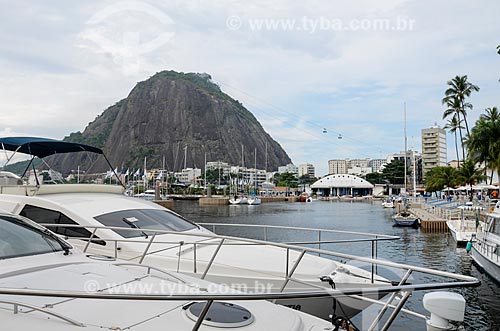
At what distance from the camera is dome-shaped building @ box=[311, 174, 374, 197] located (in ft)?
492

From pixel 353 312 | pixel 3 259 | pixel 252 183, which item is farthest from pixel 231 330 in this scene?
pixel 252 183

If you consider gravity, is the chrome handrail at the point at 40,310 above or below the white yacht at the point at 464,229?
above

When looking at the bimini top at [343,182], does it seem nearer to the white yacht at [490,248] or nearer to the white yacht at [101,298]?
the white yacht at [490,248]

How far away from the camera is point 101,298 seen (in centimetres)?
269

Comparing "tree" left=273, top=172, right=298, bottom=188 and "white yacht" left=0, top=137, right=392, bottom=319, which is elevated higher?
"tree" left=273, top=172, right=298, bottom=188

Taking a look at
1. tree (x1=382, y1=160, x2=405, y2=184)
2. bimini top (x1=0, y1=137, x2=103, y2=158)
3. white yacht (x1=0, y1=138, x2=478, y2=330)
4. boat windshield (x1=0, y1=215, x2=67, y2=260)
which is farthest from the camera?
tree (x1=382, y1=160, x2=405, y2=184)

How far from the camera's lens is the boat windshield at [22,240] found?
399cm

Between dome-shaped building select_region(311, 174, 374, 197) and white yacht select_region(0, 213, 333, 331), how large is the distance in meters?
149

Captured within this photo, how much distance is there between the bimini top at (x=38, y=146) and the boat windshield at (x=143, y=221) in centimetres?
336

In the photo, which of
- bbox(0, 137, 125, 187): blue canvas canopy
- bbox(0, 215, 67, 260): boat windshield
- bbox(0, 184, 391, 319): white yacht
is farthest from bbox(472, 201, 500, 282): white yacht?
bbox(0, 215, 67, 260): boat windshield

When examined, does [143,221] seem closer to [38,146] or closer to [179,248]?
[179,248]

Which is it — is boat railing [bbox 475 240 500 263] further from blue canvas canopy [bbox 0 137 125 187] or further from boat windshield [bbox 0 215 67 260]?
boat windshield [bbox 0 215 67 260]

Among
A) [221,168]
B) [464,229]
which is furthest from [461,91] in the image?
[221,168]

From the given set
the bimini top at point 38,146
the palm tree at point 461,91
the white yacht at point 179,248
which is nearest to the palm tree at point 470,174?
the palm tree at point 461,91
